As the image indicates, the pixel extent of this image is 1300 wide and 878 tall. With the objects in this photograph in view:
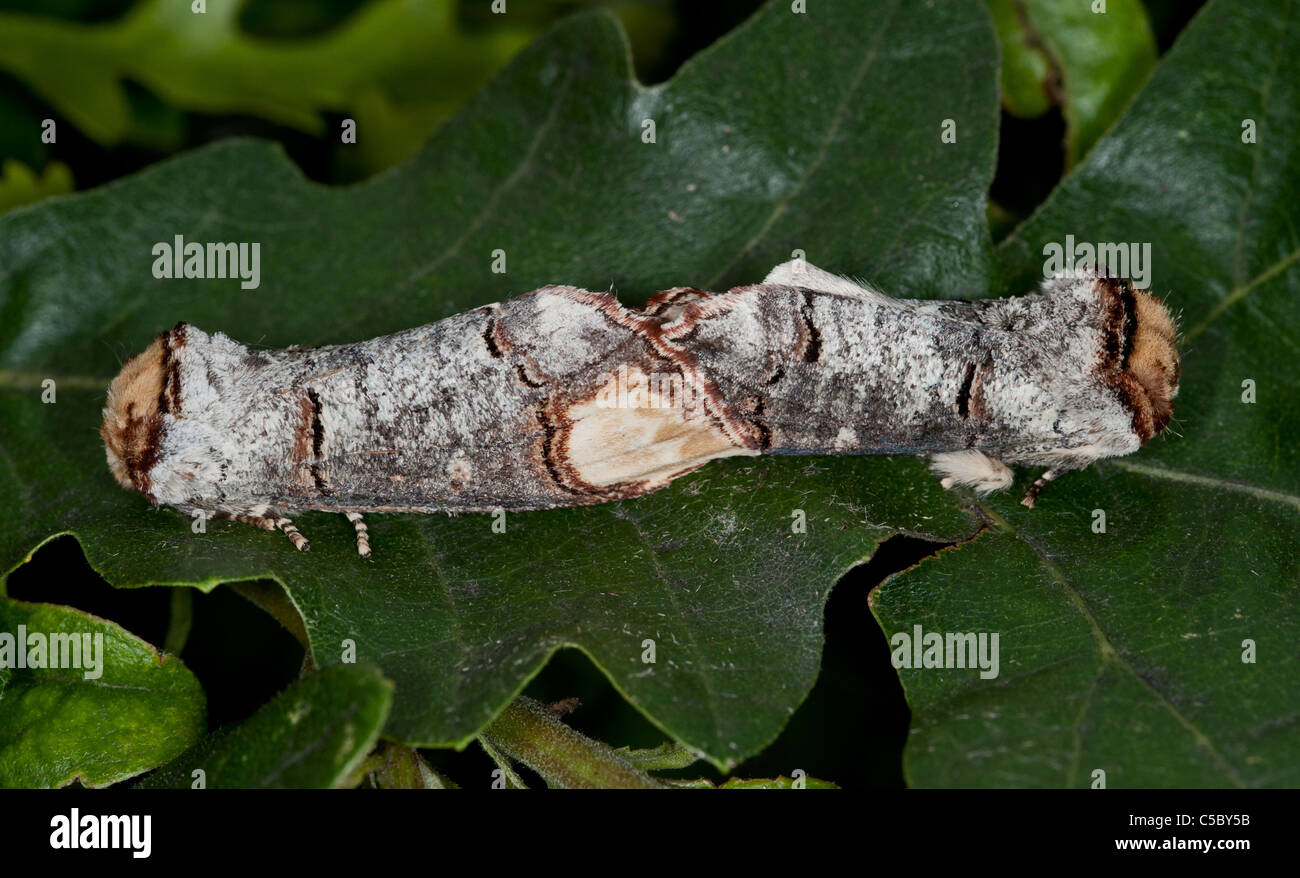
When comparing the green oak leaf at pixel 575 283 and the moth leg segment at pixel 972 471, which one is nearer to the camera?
the green oak leaf at pixel 575 283

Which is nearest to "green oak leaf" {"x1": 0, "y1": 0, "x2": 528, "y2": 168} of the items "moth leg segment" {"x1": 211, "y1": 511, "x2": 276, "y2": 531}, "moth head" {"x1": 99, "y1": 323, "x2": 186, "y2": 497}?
"moth head" {"x1": 99, "y1": 323, "x2": 186, "y2": 497}

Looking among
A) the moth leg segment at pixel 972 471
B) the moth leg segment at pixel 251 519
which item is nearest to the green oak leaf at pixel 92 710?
the moth leg segment at pixel 251 519

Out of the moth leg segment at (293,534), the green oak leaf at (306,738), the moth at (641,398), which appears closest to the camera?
the green oak leaf at (306,738)

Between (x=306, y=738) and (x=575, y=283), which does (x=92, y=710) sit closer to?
(x=306, y=738)

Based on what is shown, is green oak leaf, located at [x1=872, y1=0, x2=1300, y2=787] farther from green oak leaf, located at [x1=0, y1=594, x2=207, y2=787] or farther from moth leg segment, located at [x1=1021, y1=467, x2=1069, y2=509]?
green oak leaf, located at [x1=0, y1=594, x2=207, y2=787]

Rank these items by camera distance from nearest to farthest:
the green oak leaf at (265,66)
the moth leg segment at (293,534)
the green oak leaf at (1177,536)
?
the green oak leaf at (1177,536) → the moth leg segment at (293,534) → the green oak leaf at (265,66)

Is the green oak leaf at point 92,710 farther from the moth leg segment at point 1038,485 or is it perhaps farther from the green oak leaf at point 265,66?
the moth leg segment at point 1038,485
